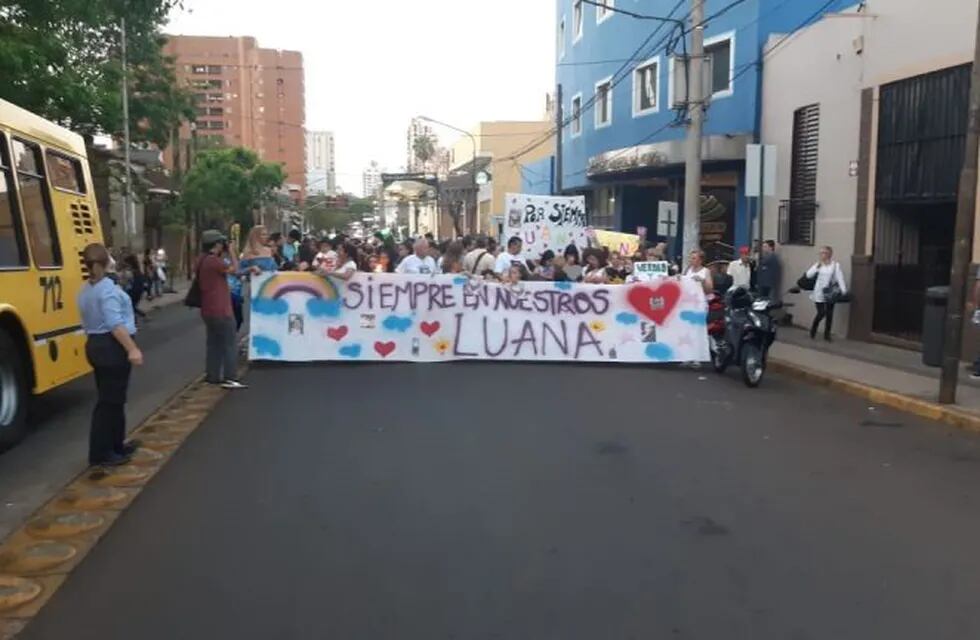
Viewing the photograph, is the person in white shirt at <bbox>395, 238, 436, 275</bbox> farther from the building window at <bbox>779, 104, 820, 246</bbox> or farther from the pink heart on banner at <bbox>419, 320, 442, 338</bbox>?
the building window at <bbox>779, 104, 820, 246</bbox>

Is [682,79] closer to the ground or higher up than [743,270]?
higher up

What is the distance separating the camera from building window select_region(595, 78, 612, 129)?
107 ft

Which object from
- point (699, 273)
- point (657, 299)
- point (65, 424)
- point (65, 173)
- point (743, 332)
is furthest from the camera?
point (699, 273)

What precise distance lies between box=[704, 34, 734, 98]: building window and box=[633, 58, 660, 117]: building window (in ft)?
11.4

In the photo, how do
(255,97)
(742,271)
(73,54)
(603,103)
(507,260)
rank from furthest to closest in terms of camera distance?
(255,97), (603,103), (73,54), (742,271), (507,260)

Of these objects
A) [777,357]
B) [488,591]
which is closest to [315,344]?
[777,357]

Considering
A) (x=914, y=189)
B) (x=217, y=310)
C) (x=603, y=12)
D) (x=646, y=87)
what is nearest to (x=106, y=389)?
(x=217, y=310)

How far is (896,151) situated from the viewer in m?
14.9

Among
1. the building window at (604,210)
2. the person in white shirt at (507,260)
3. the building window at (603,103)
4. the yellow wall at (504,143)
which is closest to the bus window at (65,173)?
the person in white shirt at (507,260)

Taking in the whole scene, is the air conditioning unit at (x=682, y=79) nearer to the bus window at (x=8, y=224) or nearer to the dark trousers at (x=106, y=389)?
the bus window at (x=8, y=224)

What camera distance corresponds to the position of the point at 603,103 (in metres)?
33.4

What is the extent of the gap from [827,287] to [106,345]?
1226cm

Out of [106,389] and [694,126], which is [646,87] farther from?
[106,389]

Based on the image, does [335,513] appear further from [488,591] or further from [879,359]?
[879,359]
